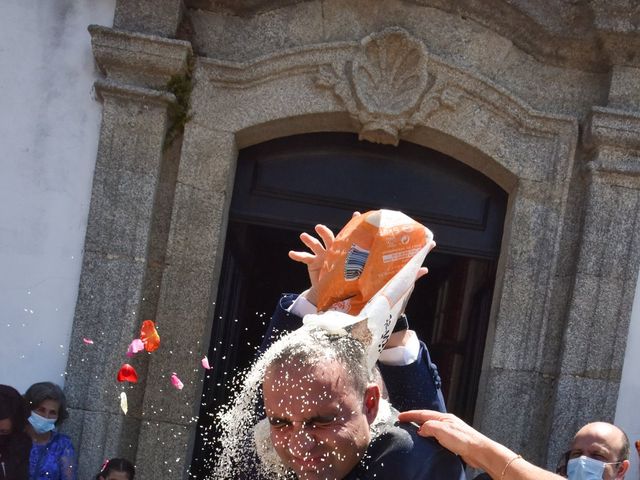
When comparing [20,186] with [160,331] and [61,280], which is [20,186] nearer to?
[61,280]

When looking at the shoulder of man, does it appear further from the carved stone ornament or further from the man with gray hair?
the carved stone ornament

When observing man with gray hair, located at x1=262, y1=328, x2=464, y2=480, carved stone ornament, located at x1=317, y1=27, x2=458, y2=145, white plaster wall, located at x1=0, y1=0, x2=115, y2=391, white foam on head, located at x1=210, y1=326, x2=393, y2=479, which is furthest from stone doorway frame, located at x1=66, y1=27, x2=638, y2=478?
man with gray hair, located at x1=262, y1=328, x2=464, y2=480

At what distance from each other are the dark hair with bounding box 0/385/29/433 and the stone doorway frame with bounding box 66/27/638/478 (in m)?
A: 0.39

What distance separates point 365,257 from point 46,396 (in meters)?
3.41

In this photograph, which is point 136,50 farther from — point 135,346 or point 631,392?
point 631,392

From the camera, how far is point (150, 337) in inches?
223

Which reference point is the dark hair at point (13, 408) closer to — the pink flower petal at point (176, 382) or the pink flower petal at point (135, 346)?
the pink flower petal at point (135, 346)

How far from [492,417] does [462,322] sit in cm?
130

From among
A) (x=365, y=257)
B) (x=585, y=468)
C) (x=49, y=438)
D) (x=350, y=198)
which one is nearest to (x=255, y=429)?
(x=365, y=257)

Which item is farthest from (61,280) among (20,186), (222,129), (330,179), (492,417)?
(492,417)

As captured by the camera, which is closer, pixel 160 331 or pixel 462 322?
pixel 160 331

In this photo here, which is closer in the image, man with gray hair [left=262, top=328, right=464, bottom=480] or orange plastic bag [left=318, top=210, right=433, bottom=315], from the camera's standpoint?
man with gray hair [left=262, top=328, right=464, bottom=480]

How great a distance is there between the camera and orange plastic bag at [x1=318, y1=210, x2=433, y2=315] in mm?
2564

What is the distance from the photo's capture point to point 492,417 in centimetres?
611
